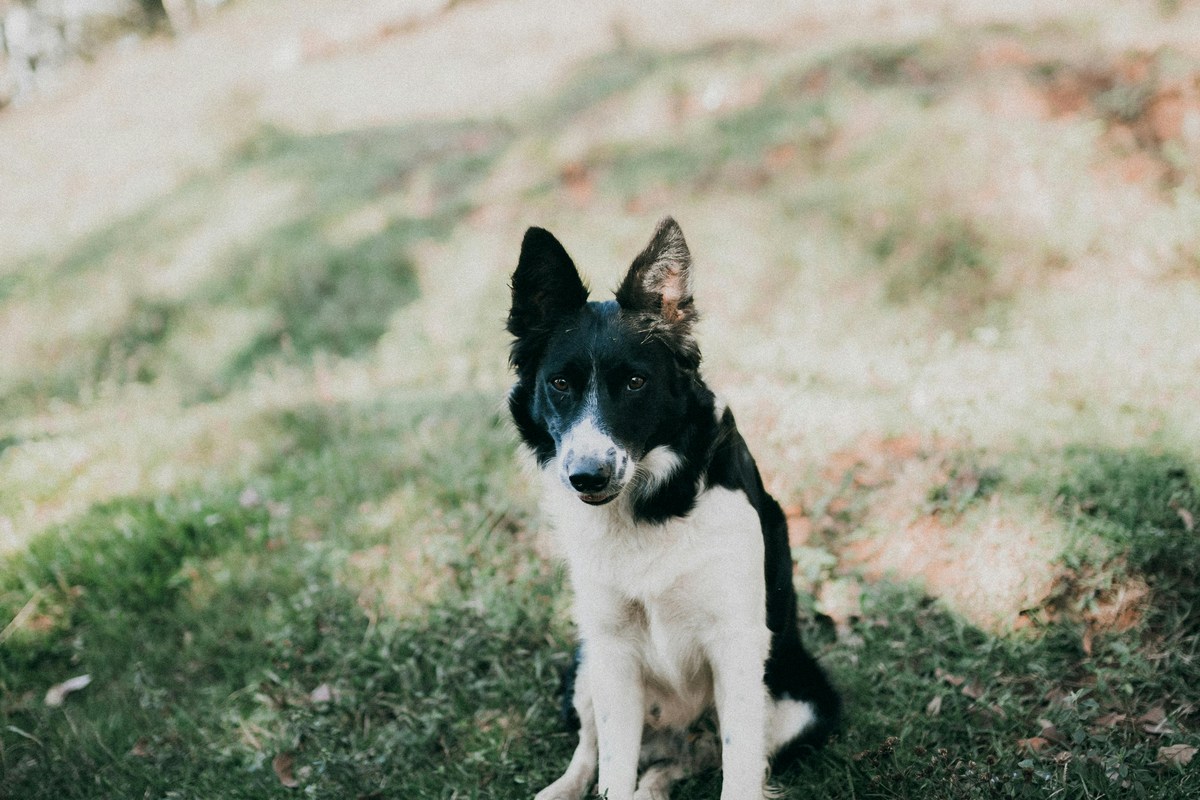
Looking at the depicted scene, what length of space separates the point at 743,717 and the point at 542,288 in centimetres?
155

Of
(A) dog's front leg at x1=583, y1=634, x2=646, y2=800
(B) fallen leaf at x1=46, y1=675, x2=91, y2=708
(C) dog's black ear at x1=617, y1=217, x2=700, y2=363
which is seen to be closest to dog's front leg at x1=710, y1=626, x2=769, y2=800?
(A) dog's front leg at x1=583, y1=634, x2=646, y2=800

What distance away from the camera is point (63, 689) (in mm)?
3789

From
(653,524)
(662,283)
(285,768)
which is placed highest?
(662,283)

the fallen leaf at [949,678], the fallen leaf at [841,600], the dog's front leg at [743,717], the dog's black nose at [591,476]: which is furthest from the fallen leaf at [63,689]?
the fallen leaf at [949,678]

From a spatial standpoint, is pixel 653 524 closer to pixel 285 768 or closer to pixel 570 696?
pixel 570 696

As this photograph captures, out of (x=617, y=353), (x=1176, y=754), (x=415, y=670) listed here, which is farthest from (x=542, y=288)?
(x=1176, y=754)

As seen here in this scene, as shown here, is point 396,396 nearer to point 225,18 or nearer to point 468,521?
point 468,521

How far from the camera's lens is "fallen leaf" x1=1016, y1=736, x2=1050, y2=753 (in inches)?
109

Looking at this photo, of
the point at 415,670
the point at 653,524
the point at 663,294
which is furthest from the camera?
the point at 415,670

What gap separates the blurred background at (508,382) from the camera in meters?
3.21

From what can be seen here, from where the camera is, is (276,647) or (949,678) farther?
(276,647)

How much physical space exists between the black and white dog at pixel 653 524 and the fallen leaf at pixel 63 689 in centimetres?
248

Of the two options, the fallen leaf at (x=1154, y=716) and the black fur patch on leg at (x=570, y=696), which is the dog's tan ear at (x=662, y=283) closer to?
the black fur patch on leg at (x=570, y=696)

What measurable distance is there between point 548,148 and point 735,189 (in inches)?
104
